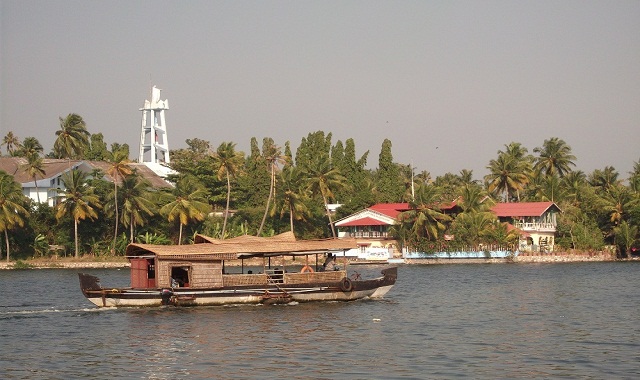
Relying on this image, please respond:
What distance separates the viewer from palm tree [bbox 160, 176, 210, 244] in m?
74.7

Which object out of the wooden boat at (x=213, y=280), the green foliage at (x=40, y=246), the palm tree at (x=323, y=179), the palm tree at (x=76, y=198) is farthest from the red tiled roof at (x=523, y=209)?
the wooden boat at (x=213, y=280)

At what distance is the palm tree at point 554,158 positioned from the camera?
9906 centimetres

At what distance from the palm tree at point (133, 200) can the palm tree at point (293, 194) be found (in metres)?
12.3

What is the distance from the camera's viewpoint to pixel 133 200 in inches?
2963

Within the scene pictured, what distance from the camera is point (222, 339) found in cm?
2819

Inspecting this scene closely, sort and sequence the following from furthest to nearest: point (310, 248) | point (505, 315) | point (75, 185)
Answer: point (75, 185) → point (310, 248) → point (505, 315)

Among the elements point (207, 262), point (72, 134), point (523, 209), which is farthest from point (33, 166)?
point (207, 262)

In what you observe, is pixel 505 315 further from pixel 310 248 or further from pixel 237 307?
pixel 237 307

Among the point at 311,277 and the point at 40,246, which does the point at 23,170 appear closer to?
the point at 40,246

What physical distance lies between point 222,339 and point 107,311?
9.46 m

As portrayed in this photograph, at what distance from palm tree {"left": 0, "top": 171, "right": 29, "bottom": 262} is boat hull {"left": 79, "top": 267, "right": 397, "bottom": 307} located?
3721cm

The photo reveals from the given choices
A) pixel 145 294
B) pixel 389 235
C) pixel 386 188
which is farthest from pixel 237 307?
pixel 386 188

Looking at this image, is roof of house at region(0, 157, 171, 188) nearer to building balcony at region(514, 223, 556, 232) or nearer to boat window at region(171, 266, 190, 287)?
building balcony at region(514, 223, 556, 232)

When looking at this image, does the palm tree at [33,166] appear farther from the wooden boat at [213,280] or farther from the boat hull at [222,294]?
the boat hull at [222,294]
